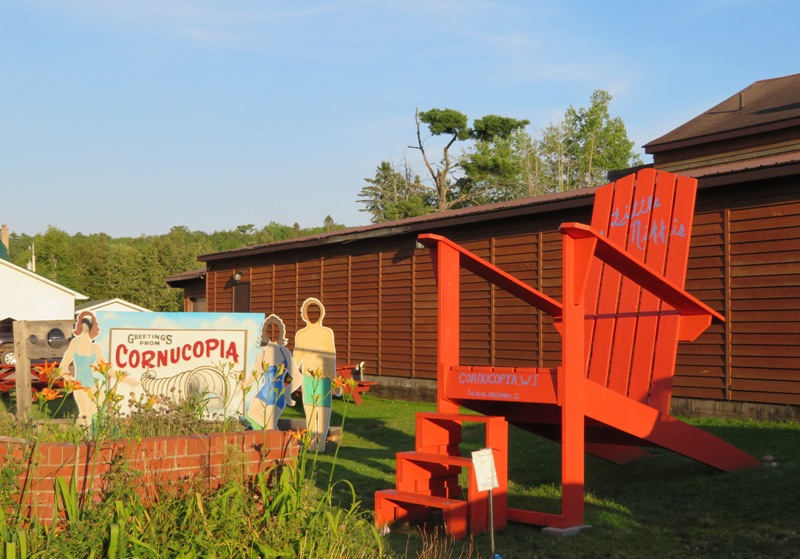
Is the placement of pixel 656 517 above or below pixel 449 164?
below

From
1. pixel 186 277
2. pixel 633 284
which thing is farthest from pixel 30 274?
pixel 633 284

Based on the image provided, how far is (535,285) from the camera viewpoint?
1280 centimetres

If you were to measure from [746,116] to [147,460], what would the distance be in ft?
45.5

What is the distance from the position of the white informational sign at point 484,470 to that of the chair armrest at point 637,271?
1665mm

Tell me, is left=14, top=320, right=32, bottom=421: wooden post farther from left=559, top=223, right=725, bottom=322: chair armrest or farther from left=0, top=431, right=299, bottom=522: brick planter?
left=559, top=223, right=725, bottom=322: chair armrest

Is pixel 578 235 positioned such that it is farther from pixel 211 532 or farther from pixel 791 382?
pixel 791 382

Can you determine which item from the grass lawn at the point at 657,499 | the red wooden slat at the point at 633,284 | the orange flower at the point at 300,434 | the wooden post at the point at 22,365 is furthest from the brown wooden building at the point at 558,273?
the orange flower at the point at 300,434

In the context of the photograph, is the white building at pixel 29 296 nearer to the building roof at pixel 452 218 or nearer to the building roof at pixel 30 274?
the building roof at pixel 30 274

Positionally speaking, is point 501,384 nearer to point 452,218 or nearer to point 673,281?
point 673,281

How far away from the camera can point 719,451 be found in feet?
22.3

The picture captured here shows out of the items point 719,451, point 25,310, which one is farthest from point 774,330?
point 25,310

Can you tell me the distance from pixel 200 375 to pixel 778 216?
6498 millimetres

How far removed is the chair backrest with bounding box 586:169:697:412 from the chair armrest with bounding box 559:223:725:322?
35cm

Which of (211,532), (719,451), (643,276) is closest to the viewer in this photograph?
(211,532)
